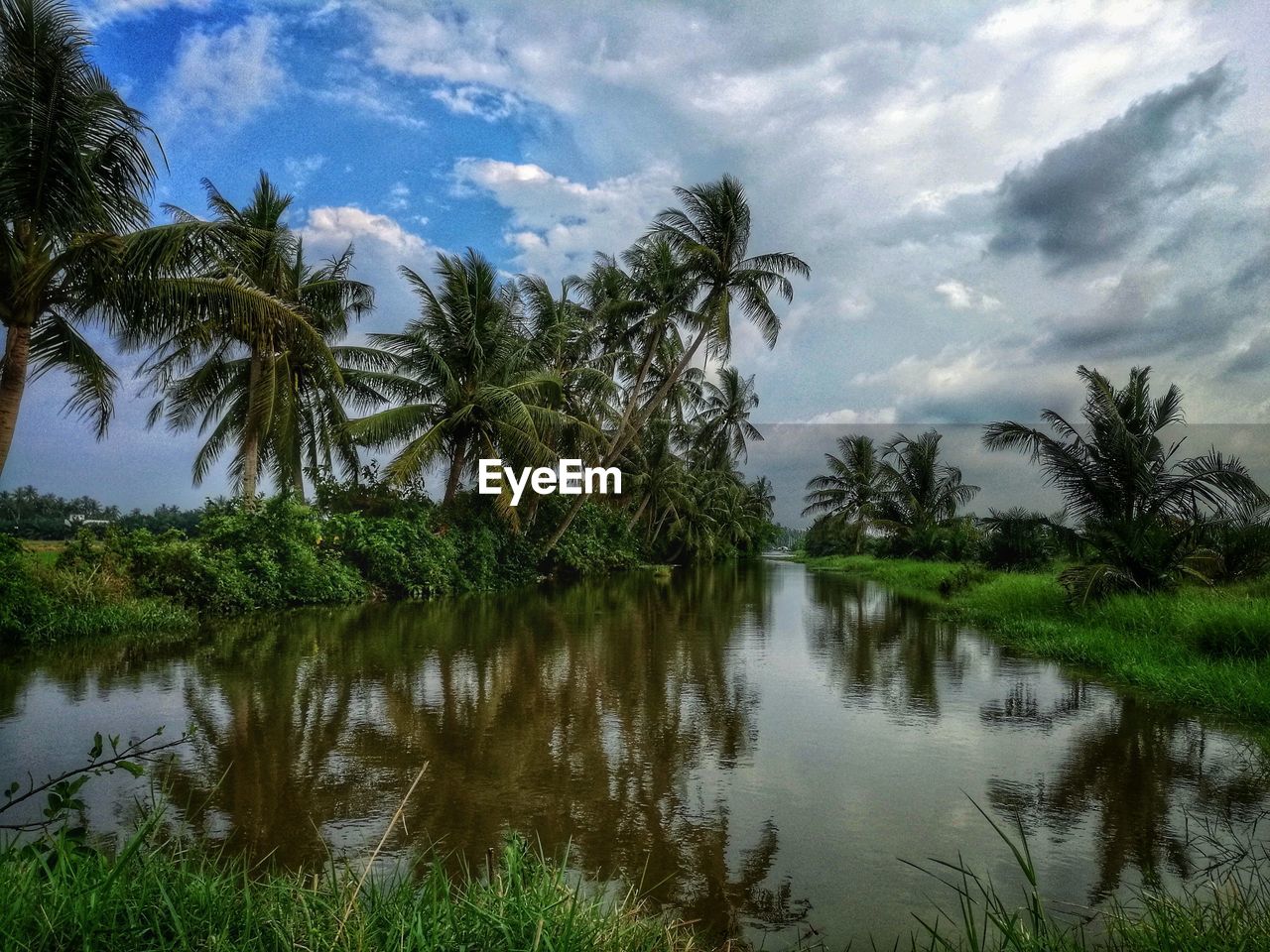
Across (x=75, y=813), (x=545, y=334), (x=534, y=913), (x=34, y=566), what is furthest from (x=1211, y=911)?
(x=545, y=334)

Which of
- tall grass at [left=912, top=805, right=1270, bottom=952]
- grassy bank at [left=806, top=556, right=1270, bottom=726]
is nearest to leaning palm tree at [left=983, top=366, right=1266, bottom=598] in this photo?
grassy bank at [left=806, top=556, right=1270, bottom=726]

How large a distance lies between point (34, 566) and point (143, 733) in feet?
22.8

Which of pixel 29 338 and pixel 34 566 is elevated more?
pixel 29 338

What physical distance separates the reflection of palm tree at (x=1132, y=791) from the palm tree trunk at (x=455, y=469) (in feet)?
56.4

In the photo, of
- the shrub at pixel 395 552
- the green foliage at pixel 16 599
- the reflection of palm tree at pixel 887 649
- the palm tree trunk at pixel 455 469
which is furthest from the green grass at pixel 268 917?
the palm tree trunk at pixel 455 469

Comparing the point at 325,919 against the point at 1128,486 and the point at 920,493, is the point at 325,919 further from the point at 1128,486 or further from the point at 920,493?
the point at 920,493

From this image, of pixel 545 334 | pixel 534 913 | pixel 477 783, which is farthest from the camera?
pixel 545 334

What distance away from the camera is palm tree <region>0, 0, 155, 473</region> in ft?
31.3

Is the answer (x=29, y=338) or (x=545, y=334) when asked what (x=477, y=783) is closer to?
(x=29, y=338)

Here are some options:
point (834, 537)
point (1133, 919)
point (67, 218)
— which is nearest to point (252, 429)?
point (67, 218)

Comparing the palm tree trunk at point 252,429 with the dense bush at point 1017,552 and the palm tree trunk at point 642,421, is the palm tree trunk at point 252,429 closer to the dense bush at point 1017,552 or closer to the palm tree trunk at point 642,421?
the palm tree trunk at point 642,421

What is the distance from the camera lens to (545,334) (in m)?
23.8

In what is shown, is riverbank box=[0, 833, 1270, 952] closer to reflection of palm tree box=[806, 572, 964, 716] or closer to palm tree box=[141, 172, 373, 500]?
reflection of palm tree box=[806, 572, 964, 716]

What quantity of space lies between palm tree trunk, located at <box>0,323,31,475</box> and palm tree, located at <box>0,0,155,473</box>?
1 centimetres
